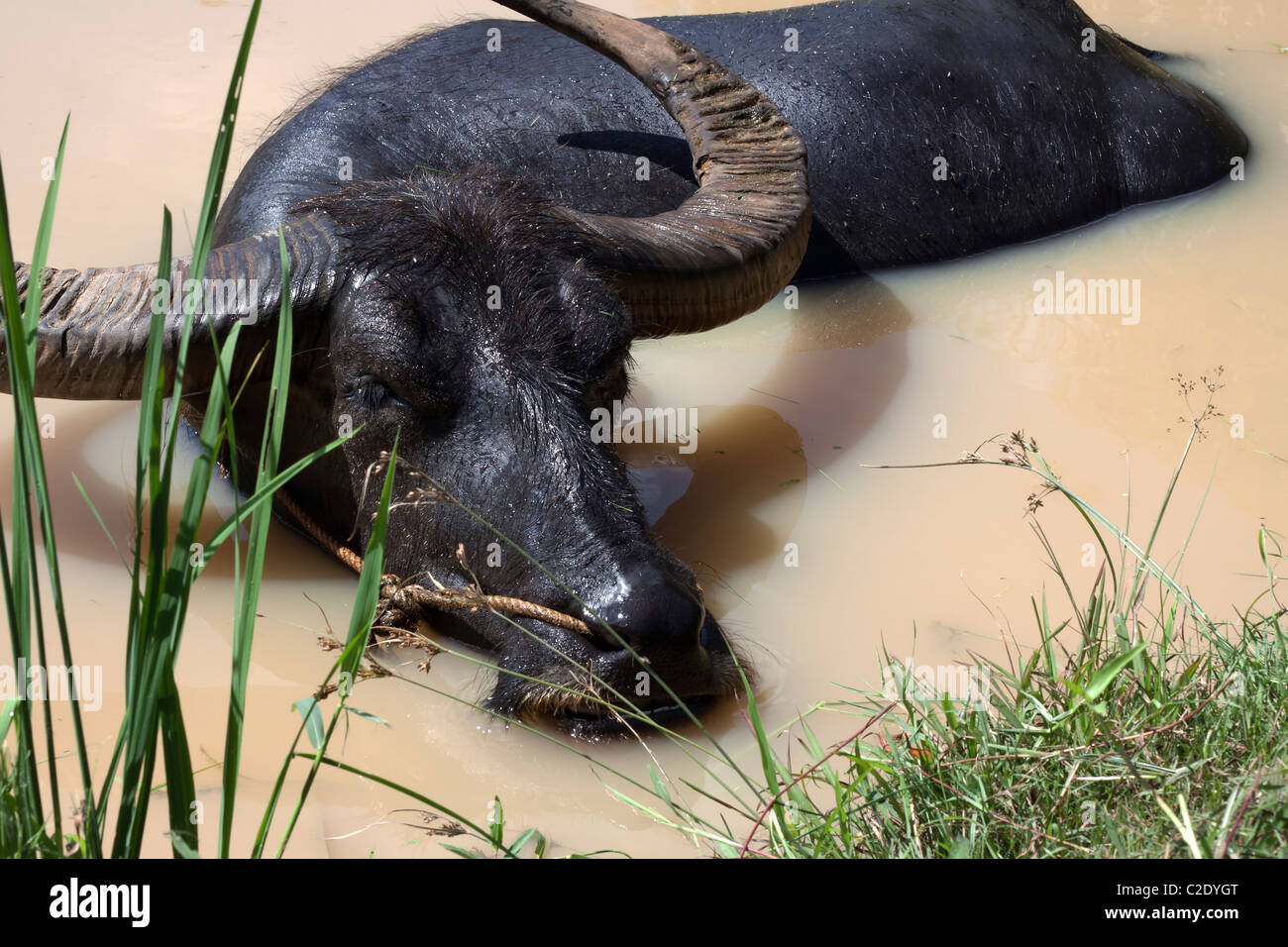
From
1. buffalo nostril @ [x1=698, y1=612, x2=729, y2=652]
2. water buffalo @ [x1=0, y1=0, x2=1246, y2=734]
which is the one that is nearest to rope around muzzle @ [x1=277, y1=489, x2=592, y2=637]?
water buffalo @ [x1=0, y1=0, x2=1246, y2=734]

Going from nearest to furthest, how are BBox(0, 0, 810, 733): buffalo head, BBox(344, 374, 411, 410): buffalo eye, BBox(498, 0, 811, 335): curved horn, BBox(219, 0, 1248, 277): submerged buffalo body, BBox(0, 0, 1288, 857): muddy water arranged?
1. BBox(0, 0, 810, 733): buffalo head
2. BBox(0, 0, 1288, 857): muddy water
3. BBox(344, 374, 411, 410): buffalo eye
4. BBox(498, 0, 811, 335): curved horn
5. BBox(219, 0, 1248, 277): submerged buffalo body

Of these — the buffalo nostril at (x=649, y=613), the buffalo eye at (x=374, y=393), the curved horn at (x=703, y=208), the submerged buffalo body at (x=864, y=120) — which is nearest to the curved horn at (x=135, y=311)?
the buffalo eye at (x=374, y=393)

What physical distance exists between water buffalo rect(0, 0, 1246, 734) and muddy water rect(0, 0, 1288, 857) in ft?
0.78

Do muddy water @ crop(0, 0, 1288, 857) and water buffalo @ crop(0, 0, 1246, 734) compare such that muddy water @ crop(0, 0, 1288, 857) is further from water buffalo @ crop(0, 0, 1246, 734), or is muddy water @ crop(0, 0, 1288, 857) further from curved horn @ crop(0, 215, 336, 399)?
curved horn @ crop(0, 215, 336, 399)

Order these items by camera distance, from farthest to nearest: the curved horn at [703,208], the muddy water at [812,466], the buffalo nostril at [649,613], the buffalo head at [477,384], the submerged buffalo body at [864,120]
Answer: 1. the submerged buffalo body at [864,120]
2. the curved horn at [703,208]
3. the muddy water at [812,466]
4. the buffalo head at [477,384]
5. the buffalo nostril at [649,613]

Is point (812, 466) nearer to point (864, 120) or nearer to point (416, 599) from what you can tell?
point (416, 599)

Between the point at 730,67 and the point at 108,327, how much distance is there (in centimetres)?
329

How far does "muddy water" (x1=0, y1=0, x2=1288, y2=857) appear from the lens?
326 centimetres

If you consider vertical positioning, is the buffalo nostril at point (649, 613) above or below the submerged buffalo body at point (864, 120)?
below

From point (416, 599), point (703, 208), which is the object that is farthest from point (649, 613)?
point (703, 208)

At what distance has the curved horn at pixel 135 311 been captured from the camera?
3.53m

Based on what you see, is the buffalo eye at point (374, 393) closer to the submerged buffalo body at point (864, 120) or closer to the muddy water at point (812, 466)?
the muddy water at point (812, 466)

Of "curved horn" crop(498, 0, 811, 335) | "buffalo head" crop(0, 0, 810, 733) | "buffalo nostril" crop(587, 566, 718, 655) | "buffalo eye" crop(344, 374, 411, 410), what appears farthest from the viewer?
"curved horn" crop(498, 0, 811, 335)
